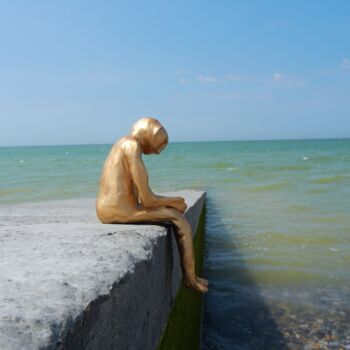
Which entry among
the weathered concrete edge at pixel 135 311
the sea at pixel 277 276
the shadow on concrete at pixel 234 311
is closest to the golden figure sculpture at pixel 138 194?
the weathered concrete edge at pixel 135 311

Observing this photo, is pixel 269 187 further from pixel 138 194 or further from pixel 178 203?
pixel 138 194

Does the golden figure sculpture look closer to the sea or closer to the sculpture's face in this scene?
the sculpture's face

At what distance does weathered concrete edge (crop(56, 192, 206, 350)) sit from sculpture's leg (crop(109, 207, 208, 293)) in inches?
2.9

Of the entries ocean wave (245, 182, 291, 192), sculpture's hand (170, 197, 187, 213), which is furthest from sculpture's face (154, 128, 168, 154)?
ocean wave (245, 182, 291, 192)

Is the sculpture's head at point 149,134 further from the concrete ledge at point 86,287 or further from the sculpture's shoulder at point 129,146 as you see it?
the concrete ledge at point 86,287

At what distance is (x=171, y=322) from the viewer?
7.87 feet

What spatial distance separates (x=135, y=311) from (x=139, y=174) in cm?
88

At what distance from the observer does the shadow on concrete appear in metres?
3.88

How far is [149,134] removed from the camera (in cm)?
236

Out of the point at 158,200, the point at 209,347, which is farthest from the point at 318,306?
the point at 158,200

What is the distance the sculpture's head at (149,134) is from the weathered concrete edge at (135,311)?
1.54 ft

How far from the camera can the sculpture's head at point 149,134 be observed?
236 centimetres

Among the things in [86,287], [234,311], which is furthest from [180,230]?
[234,311]

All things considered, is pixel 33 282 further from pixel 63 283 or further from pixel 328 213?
pixel 328 213
